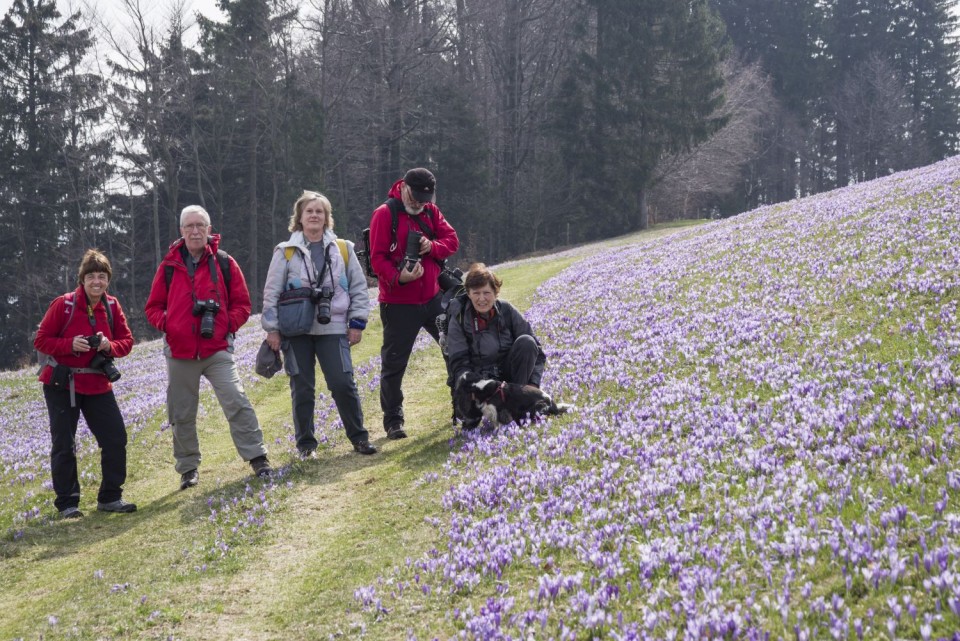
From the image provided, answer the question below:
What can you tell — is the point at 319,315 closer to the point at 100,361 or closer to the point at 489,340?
the point at 489,340

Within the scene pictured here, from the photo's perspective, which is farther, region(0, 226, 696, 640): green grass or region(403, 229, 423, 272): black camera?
region(403, 229, 423, 272): black camera

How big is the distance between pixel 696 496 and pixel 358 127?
171ft

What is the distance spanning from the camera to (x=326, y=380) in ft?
31.5

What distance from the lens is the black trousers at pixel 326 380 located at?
973 cm

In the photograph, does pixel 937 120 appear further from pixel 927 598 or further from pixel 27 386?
pixel 927 598

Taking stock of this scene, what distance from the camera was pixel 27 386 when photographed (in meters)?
25.3

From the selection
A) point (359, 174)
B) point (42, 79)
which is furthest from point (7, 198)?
point (359, 174)

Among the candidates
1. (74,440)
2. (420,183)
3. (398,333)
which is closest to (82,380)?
(74,440)

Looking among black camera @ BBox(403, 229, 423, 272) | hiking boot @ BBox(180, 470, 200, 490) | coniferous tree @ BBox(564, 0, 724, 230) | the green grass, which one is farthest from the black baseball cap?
coniferous tree @ BBox(564, 0, 724, 230)

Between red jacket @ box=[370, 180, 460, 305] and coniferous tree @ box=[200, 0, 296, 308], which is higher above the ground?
coniferous tree @ box=[200, 0, 296, 308]

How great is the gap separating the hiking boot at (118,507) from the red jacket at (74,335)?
1.36m

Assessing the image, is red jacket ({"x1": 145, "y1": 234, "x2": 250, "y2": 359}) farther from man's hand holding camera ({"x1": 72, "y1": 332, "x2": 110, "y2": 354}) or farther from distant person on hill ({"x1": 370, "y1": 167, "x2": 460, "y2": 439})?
distant person on hill ({"x1": 370, "y1": 167, "x2": 460, "y2": 439})

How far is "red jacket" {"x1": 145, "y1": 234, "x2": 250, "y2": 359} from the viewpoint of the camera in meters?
9.27

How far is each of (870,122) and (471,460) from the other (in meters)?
84.6
